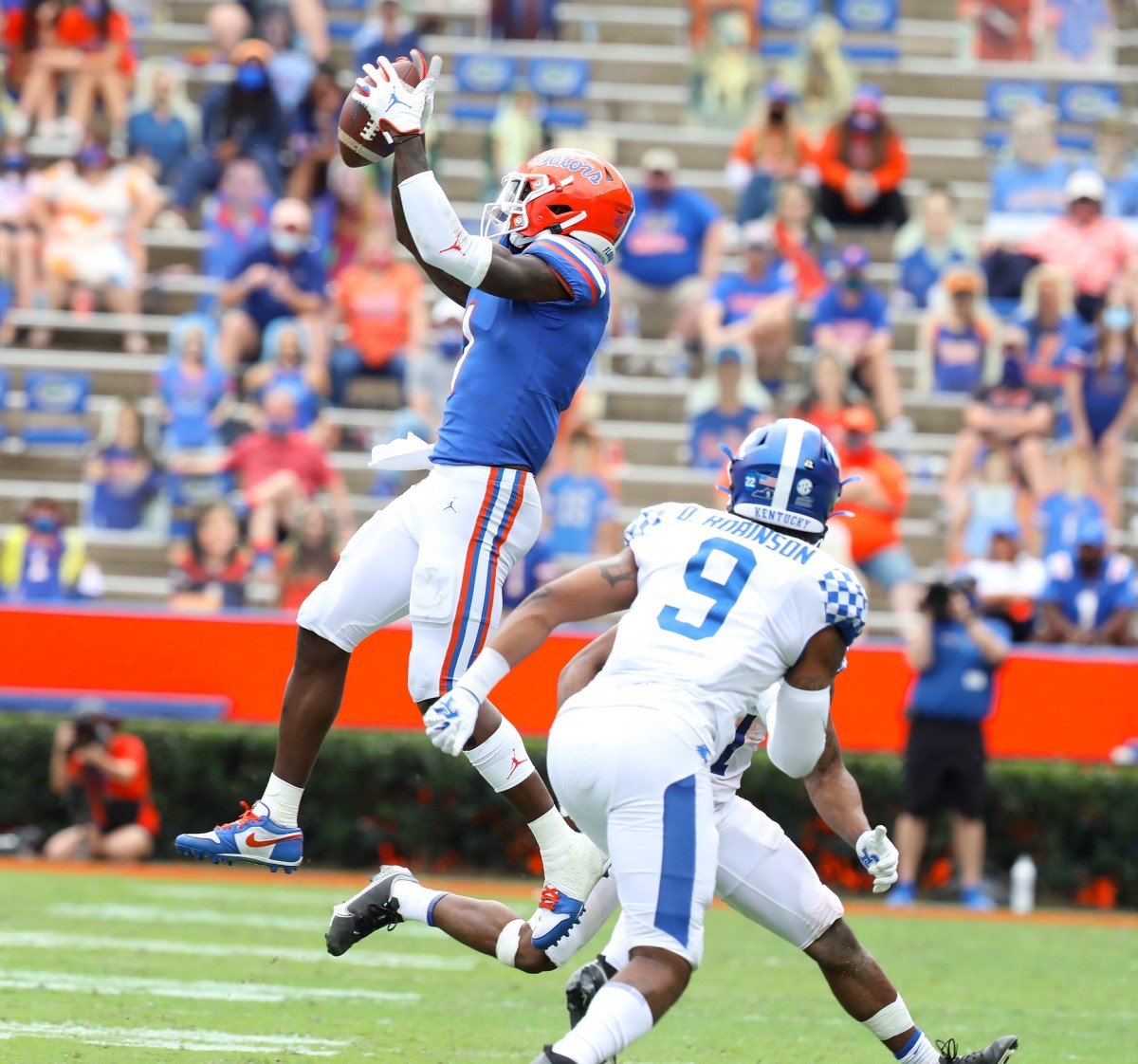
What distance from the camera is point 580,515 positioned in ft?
44.3

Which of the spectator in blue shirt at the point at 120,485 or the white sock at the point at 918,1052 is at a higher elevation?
the spectator in blue shirt at the point at 120,485

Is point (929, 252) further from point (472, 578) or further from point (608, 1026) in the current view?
point (608, 1026)

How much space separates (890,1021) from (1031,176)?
11568 millimetres

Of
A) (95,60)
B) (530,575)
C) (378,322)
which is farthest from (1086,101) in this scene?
(95,60)

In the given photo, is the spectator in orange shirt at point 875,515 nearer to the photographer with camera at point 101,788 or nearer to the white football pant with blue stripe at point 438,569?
the photographer with camera at point 101,788

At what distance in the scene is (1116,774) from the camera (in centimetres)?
1220

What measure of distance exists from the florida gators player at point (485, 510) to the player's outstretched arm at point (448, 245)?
0.04 feet

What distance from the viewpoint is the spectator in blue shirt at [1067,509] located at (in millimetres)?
13469

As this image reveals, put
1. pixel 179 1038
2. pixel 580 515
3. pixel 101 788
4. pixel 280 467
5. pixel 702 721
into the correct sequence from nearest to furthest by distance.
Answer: pixel 702 721 < pixel 179 1038 < pixel 101 788 < pixel 580 515 < pixel 280 467

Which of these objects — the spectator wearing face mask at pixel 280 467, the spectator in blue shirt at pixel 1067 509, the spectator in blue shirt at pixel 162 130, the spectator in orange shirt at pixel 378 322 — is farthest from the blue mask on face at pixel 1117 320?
the spectator in blue shirt at pixel 162 130

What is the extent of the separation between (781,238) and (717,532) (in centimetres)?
1037

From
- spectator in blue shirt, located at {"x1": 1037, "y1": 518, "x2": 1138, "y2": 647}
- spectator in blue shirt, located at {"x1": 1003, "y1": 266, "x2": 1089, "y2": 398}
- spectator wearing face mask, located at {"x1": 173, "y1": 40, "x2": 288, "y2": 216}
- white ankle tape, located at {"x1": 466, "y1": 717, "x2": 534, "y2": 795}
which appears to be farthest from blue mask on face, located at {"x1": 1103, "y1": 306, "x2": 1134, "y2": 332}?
white ankle tape, located at {"x1": 466, "y1": 717, "x2": 534, "y2": 795}

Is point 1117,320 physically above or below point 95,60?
below

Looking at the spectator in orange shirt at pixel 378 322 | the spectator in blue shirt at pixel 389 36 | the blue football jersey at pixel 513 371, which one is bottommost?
the spectator in orange shirt at pixel 378 322
